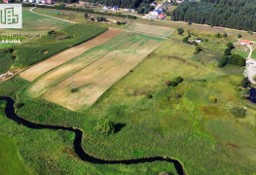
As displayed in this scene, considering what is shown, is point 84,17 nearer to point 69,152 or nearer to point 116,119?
point 116,119

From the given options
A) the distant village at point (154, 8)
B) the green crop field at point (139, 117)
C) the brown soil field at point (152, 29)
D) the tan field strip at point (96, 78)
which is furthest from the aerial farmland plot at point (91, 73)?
the distant village at point (154, 8)

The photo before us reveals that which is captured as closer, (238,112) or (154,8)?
(238,112)

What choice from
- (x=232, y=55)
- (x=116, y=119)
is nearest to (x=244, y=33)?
(x=232, y=55)

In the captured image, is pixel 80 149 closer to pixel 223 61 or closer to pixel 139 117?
pixel 139 117

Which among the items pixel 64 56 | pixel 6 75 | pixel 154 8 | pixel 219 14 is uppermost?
pixel 219 14

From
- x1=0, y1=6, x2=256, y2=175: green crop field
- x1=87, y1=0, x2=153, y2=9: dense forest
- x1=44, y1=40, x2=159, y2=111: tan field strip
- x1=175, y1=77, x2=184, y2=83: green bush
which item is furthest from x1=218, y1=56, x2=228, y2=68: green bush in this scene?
x1=87, y1=0, x2=153, y2=9: dense forest

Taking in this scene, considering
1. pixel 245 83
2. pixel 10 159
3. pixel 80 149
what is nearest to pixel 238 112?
pixel 245 83
